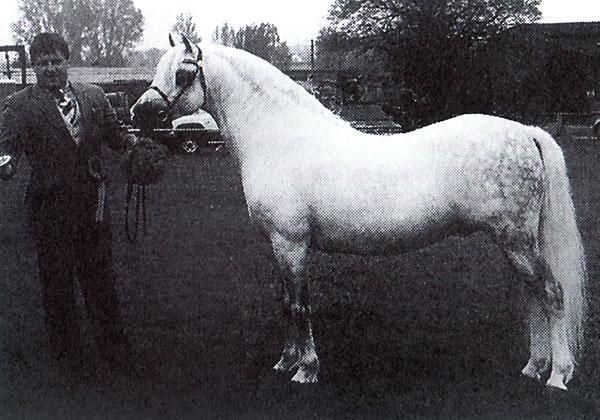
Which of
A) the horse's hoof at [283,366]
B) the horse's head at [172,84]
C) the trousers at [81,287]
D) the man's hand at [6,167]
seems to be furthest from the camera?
the horse's hoof at [283,366]

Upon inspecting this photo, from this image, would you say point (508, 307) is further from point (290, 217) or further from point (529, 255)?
point (290, 217)

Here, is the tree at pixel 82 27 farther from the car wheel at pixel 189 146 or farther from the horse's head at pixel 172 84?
the car wheel at pixel 189 146

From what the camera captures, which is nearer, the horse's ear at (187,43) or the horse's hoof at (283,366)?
the horse's ear at (187,43)

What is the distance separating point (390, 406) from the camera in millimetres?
2932

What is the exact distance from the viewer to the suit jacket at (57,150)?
286 centimetres

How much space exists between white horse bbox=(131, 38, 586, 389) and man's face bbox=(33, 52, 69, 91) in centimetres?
28

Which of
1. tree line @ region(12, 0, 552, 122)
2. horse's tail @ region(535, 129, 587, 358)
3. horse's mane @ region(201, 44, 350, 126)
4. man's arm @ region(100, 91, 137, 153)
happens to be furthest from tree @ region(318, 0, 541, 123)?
man's arm @ region(100, 91, 137, 153)

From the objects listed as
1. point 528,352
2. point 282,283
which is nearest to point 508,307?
point 528,352

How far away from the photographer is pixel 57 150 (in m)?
2.90

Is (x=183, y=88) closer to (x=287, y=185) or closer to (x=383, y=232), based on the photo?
(x=287, y=185)

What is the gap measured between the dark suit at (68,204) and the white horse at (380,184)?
0.69 ft

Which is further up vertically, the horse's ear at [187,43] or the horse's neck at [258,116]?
the horse's ear at [187,43]

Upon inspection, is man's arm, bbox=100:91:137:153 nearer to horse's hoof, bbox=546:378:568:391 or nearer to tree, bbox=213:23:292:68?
tree, bbox=213:23:292:68

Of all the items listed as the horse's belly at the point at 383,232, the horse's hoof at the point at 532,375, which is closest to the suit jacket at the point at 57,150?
the horse's belly at the point at 383,232
